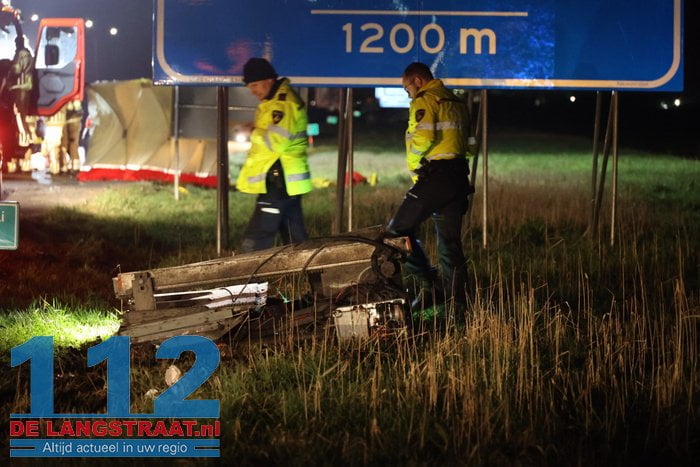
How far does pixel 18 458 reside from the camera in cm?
556

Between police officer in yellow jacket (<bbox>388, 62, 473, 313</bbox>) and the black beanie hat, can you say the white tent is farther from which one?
police officer in yellow jacket (<bbox>388, 62, 473, 313</bbox>)

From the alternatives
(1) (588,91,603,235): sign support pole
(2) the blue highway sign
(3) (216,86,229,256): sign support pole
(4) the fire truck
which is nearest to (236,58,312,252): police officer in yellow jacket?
(3) (216,86,229,256): sign support pole

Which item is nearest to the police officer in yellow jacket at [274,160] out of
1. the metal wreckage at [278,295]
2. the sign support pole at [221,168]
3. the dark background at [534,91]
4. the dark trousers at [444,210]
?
the dark trousers at [444,210]

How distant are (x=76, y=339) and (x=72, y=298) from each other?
A: 1572 mm

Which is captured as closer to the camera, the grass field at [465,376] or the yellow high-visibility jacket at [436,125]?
the grass field at [465,376]

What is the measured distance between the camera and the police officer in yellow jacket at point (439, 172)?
27.8 feet

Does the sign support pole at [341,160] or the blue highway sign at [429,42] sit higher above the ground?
the blue highway sign at [429,42]

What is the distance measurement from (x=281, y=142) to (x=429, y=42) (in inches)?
130

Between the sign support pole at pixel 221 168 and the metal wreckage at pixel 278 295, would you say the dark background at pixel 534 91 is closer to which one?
the sign support pole at pixel 221 168

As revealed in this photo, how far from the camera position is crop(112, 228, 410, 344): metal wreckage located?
7211 mm

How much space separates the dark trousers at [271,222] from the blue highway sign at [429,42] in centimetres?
267

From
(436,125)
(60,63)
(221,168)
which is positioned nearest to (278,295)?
(436,125)

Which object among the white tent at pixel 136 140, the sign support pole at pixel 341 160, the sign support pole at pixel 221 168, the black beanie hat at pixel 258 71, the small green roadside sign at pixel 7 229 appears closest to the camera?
the small green roadside sign at pixel 7 229

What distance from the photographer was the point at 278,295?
7953mm
